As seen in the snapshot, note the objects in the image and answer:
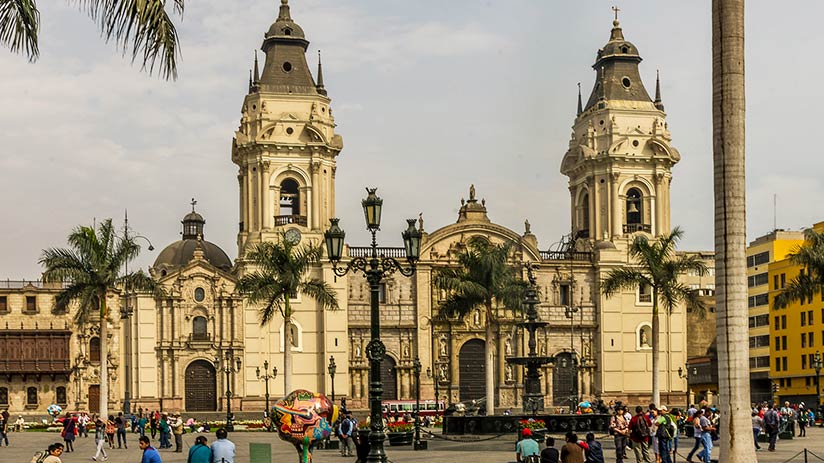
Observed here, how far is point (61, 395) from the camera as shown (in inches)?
3009

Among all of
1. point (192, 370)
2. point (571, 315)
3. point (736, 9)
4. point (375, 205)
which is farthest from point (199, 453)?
Result: point (571, 315)

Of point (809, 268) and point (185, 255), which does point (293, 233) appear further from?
point (809, 268)

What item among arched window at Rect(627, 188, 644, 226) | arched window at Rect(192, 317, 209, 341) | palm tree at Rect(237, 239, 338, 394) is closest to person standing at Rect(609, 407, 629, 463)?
palm tree at Rect(237, 239, 338, 394)

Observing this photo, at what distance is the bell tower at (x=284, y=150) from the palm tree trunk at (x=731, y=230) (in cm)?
5664

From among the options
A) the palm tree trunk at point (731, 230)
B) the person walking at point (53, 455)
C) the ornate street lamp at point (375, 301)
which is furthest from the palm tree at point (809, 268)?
the person walking at point (53, 455)

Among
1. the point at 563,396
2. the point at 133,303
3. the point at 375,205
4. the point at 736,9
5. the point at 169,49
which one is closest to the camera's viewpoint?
the point at 169,49

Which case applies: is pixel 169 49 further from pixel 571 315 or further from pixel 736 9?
pixel 571 315

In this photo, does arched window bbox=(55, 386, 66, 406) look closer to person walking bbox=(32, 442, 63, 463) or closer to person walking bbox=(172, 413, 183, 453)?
person walking bbox=(172, 413, 183, 453)

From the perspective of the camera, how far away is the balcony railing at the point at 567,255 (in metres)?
83.6

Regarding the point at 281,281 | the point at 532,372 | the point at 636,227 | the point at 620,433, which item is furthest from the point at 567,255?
the point at 620,433

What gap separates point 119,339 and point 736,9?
60.6 m

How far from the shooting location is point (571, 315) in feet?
270

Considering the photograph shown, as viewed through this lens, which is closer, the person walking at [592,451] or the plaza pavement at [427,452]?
the person walking at [592,451]

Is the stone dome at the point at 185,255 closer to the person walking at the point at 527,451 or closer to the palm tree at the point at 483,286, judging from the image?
the palm tree at the point at 483,286
